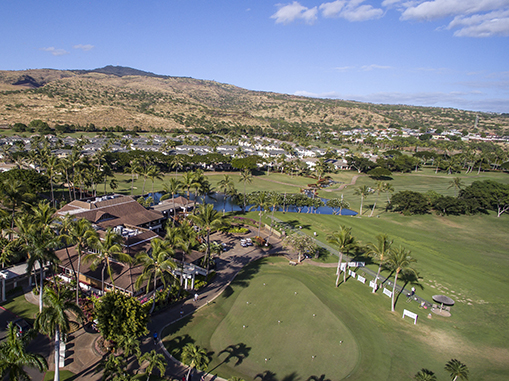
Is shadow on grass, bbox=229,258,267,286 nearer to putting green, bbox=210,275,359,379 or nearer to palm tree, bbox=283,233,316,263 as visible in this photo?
putting green, bbox=210,275,359,379

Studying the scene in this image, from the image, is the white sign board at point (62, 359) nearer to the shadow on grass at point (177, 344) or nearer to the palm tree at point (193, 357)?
the shadow on grass at point (177, 344)

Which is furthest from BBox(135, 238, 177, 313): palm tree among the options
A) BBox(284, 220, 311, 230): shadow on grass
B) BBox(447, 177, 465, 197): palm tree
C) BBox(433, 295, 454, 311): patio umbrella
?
BBox(447, 177, 465, 197): palm tree

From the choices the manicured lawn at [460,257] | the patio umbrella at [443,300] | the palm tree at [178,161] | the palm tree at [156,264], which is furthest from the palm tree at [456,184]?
the palm tree at [156,264]

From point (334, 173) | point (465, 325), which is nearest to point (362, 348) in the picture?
point (465, 325)

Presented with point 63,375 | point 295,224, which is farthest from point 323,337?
point 295,224

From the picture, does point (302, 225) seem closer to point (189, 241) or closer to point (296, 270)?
point (296, 270)

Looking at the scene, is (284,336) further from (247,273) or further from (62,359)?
(62,359)
